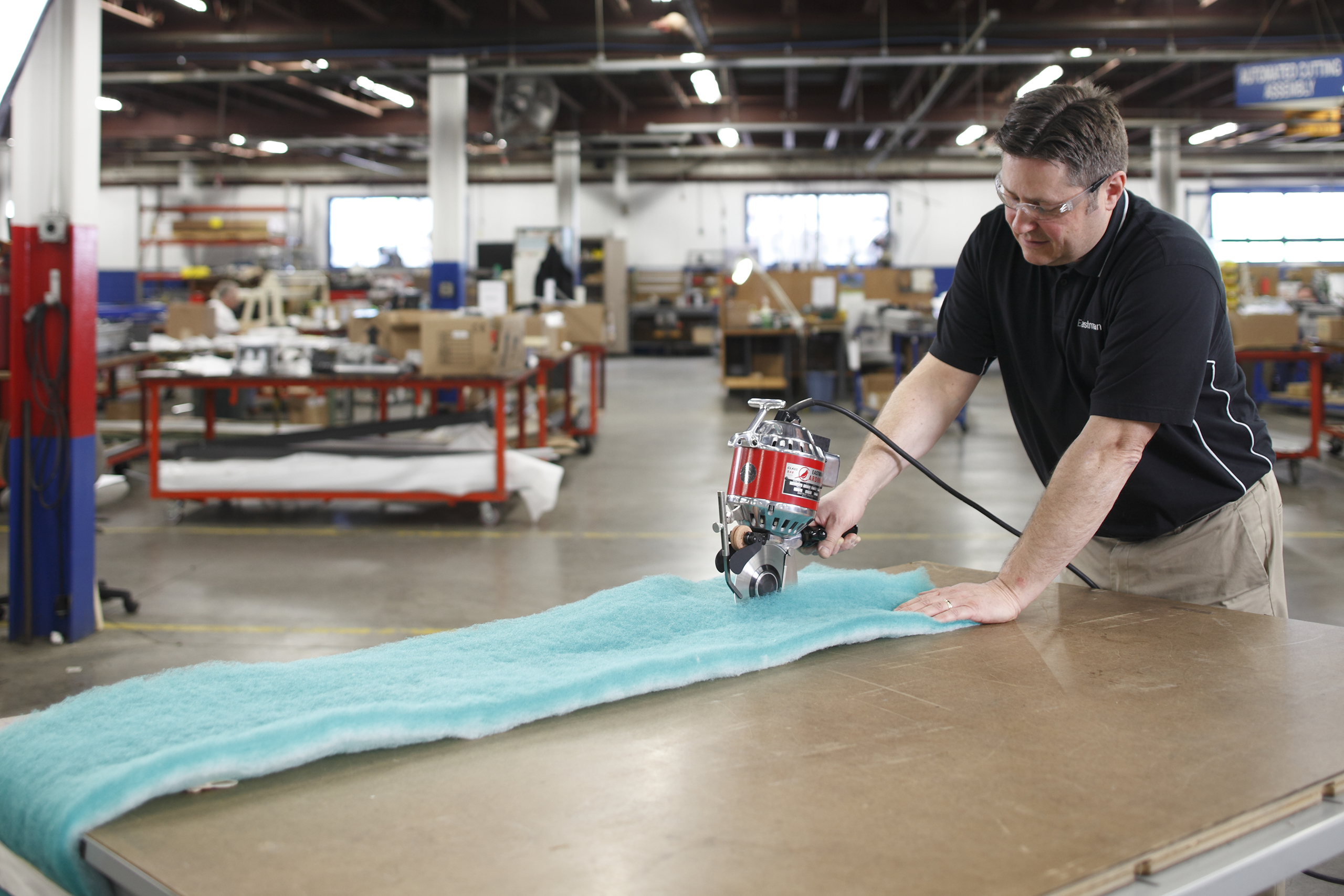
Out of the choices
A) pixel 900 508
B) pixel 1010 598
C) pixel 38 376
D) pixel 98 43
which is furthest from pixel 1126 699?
pixel 900 508

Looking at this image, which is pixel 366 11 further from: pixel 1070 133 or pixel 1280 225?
pixel 1280 225

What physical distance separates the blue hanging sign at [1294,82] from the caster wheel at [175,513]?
7500 mm

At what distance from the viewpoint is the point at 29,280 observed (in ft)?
10.8

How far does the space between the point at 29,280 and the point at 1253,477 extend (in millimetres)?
3437

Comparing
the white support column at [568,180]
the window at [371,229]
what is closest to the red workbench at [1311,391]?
the white support column at [568,180]

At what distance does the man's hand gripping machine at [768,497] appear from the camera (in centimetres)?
141

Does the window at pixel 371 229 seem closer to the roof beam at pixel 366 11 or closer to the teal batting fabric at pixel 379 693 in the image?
the roof beam at pixel 366 11

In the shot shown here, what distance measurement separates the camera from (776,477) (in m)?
1.41

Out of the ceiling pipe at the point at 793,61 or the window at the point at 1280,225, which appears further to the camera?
the window at the point at 1280,225

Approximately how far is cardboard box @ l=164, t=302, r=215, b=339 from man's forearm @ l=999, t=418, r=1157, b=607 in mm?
7940

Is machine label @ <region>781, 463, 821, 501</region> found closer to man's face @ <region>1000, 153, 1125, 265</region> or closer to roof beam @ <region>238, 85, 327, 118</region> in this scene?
man's face @ <region>1000, 153, 1125, 265</region>

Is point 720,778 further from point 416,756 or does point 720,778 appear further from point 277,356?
point 277,356

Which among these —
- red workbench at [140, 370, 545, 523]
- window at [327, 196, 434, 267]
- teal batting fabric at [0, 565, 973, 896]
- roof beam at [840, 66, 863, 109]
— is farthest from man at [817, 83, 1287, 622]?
window at [327, 196, 434, 267]

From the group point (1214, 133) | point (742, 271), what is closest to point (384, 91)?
point (742, 271)
